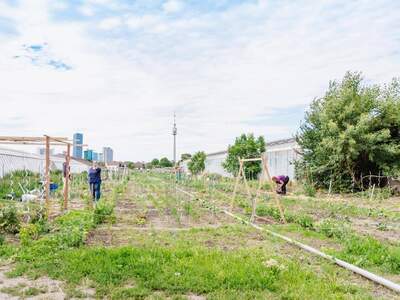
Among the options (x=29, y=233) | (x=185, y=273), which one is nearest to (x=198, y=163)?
(x=29, y=233)

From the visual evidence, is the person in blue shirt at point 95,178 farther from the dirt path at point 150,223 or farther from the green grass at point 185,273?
the green grass at point 185,273

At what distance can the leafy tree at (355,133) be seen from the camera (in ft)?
62.5

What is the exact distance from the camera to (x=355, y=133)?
1875 cm

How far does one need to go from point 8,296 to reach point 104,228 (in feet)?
14.2

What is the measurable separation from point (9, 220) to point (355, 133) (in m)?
15.3

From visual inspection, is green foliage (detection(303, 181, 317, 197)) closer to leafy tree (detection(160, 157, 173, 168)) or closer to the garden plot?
the garden plot

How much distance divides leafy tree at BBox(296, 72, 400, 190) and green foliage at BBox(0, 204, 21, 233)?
15.1 metres

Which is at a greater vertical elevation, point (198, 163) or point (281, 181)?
point (198, 163)

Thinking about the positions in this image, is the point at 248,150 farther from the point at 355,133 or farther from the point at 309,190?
the point at 355,133

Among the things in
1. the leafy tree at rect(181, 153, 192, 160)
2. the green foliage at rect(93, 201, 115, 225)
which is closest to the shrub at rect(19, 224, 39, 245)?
the green foliage at rect(93, 201, 115, 225)

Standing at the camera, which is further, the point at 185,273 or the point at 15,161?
the point at 15,161

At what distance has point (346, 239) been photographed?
285 inches

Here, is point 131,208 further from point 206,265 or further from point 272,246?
point 206,265

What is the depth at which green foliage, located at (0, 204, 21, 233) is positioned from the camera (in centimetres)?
774
